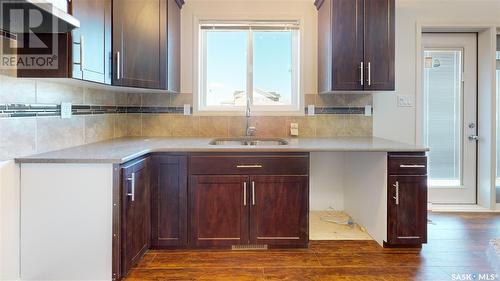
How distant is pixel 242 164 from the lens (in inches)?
99.9

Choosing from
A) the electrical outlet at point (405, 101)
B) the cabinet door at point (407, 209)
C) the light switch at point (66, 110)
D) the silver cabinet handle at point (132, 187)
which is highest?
the electrical outlet at point (405, 101)

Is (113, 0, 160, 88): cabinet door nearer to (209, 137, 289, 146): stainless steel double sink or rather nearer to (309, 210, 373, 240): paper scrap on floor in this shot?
(209, 137, 289, 146): stainless steel double sink

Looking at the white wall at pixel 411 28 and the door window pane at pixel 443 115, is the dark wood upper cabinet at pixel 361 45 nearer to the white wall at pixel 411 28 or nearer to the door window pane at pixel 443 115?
the white wall at pixel 411 28

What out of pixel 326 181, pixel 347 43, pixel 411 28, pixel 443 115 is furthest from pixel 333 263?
pixel 411 28

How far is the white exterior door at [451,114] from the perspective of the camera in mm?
3609

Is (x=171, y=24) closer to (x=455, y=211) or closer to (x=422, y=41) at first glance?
(x=422, y=41)

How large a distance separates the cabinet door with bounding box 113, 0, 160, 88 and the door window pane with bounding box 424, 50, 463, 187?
281 cm

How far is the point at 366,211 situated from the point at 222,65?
2.01m

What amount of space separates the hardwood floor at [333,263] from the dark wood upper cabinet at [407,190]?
0.79 ft

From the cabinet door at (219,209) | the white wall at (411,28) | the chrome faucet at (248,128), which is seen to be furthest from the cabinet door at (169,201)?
the white wall at (411,28)

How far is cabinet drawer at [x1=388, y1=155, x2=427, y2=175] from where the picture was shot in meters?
2.55

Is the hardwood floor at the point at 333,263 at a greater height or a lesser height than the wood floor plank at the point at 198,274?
greater

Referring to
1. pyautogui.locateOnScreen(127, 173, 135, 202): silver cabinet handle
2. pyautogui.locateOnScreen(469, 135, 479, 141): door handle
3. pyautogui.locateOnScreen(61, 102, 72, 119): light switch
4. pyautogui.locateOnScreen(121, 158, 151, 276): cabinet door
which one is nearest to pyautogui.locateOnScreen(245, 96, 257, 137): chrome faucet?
pyautogui.locateOnScreen(121, 158, 151, 276): cabinet door

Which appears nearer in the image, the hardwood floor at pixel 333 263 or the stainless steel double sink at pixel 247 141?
the hardwood floor at pixel 333 263
